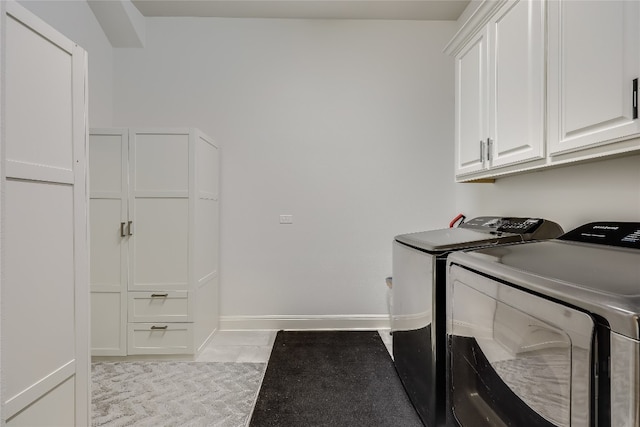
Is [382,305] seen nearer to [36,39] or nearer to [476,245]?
[476,245]

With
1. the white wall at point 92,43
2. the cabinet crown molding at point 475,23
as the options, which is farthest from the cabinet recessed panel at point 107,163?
the cabinet crown molding at point 475,23

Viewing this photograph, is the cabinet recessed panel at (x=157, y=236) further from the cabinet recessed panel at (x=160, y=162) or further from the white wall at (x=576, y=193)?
the white wall at (x=576, y=193)

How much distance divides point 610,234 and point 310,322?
241cm

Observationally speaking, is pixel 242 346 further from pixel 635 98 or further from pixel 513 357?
pixel 635 98

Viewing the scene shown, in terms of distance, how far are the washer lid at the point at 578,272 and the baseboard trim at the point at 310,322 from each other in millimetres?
1958

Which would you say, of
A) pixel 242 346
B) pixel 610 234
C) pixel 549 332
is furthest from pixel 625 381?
pixel 242 346

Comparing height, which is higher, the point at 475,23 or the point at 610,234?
the point at 475,23

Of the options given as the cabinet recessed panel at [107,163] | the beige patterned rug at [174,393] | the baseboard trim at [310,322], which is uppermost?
the cabinet recessed panel at [107,163]

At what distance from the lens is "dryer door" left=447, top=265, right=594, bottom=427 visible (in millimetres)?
756

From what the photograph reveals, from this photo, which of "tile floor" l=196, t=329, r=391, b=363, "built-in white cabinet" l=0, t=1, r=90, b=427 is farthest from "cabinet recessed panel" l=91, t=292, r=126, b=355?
"built-in white cabinet" l=0, t=1, r=90, b=427

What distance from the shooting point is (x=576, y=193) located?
64.6 inches

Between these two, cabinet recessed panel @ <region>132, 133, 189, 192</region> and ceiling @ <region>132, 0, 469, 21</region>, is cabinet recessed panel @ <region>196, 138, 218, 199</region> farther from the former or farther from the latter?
ceiling @ <region>132, 0, 469, 21</region>

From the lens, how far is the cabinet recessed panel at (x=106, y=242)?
2488 mm

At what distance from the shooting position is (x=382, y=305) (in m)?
3.21
